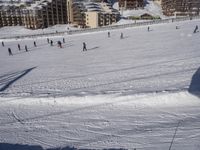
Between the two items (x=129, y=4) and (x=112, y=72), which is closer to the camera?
(x=112, y=72)

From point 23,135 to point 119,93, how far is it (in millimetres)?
4052

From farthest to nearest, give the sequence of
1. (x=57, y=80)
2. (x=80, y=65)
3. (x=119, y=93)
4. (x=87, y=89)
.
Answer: (x=80, y=65), (x=57, y=80), (x=87, y=89), (x=119, y=93)

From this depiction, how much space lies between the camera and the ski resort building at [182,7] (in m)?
68.6

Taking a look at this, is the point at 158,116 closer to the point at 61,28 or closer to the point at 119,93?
the point at 119,93

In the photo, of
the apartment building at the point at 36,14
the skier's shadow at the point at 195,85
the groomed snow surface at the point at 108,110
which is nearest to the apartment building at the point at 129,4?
the apartment building at the point at 36,14

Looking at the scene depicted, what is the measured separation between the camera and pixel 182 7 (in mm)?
71188

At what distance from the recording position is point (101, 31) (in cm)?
4162

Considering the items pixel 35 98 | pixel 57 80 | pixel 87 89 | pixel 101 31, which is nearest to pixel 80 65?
pixel 57 80

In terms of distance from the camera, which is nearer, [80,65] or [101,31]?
[80,65]

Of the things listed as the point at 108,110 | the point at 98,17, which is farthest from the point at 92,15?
the point at 108,110

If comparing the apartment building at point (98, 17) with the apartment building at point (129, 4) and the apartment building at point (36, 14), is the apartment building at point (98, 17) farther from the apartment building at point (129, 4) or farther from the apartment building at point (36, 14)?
the apartment building at point (129, 4)

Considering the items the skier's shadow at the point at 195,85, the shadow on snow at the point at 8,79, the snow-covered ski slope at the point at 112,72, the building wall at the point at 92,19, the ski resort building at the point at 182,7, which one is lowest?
the shadow on snow at the point at 8,79

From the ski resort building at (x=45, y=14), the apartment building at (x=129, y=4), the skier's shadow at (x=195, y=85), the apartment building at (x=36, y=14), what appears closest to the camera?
the skier's shadow at (x=195, y=85)

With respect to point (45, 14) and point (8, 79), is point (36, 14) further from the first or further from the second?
point (8, 79)
